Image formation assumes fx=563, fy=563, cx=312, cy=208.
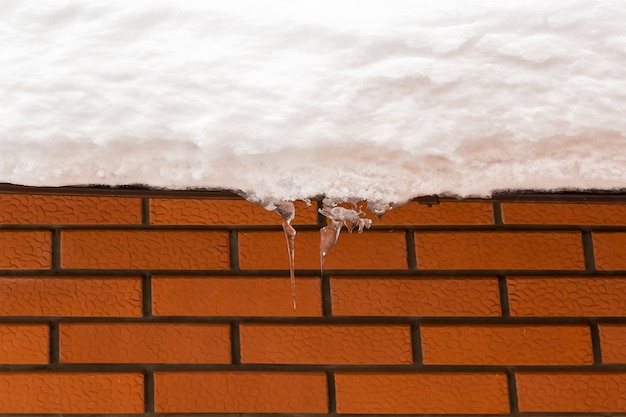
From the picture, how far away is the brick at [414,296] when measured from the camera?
1723 mm

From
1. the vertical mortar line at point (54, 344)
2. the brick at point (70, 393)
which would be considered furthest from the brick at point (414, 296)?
the vertical mortar line at point (54, 344)

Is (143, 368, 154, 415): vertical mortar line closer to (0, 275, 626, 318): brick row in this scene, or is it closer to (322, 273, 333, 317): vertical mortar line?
(0, 275, 626, 318): brick row

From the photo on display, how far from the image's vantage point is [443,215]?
5.73 ft

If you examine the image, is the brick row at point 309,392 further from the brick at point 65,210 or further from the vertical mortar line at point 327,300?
the brick at point 65,210

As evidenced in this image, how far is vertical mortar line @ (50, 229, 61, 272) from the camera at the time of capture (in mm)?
1719

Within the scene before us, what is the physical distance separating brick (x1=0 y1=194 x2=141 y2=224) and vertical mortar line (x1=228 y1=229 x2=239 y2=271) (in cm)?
30

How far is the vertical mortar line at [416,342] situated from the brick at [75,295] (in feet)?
2.73

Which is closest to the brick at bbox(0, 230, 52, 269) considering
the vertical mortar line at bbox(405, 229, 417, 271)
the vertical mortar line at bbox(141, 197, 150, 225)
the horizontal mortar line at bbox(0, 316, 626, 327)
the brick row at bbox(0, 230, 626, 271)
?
the brick row at bbox(0, 230, 626, 271)

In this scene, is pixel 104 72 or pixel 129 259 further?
pixel 129 259

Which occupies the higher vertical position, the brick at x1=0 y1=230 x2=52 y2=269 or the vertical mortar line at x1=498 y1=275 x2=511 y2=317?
the brick at x1=0 y1=230 x2=52 y2=269

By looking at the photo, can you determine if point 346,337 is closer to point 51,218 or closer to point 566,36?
point 51,218

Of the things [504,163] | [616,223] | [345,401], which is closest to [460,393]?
[345,401]

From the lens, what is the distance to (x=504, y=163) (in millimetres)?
836

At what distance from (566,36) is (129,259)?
1344 millimetres
